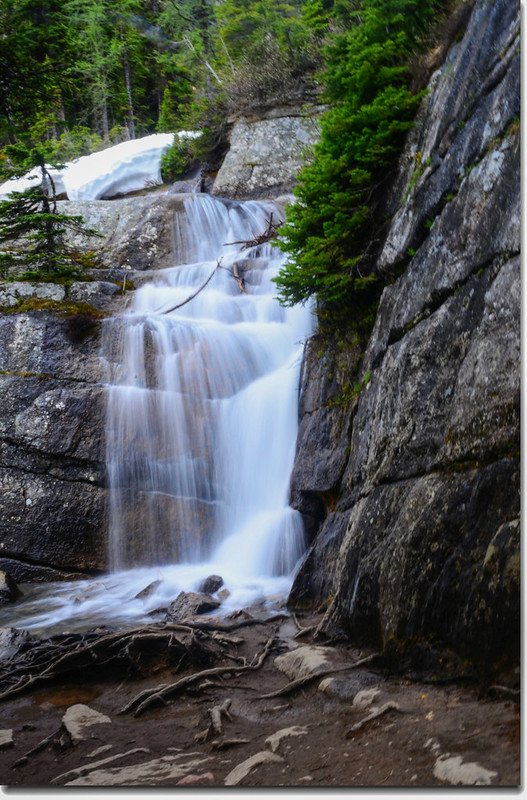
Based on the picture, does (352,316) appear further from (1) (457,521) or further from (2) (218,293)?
(2) (218,293)

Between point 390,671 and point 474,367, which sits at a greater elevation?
point 474,367

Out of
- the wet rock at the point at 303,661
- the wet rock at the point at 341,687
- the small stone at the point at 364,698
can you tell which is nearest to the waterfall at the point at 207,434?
the wet rock at the point at 303,661

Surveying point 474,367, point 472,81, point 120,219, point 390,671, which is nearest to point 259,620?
point 390,671

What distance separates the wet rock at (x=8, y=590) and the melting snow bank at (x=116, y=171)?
11.8 metres

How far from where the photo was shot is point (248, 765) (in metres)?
2.21

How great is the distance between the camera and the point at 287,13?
31.3 feet

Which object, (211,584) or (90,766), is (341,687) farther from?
(211,584)

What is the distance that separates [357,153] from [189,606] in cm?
404

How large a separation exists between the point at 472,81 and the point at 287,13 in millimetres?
6940

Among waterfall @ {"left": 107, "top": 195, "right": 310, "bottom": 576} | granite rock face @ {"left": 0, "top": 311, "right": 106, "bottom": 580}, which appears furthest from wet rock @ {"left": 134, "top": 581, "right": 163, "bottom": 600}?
granite rock face @ {"left": 0, "top": 311, "right": 106, "bottom": 580}

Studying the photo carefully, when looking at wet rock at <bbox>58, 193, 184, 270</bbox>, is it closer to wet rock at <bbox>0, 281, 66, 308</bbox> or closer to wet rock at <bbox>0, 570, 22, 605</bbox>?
wet rock at <bbox>0, 281, 66, 308</bbox>

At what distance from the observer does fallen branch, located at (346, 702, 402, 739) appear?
91.4 inches

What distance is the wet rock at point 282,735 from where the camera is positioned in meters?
2.37

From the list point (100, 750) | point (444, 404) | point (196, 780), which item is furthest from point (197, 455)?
point (196, 780)
